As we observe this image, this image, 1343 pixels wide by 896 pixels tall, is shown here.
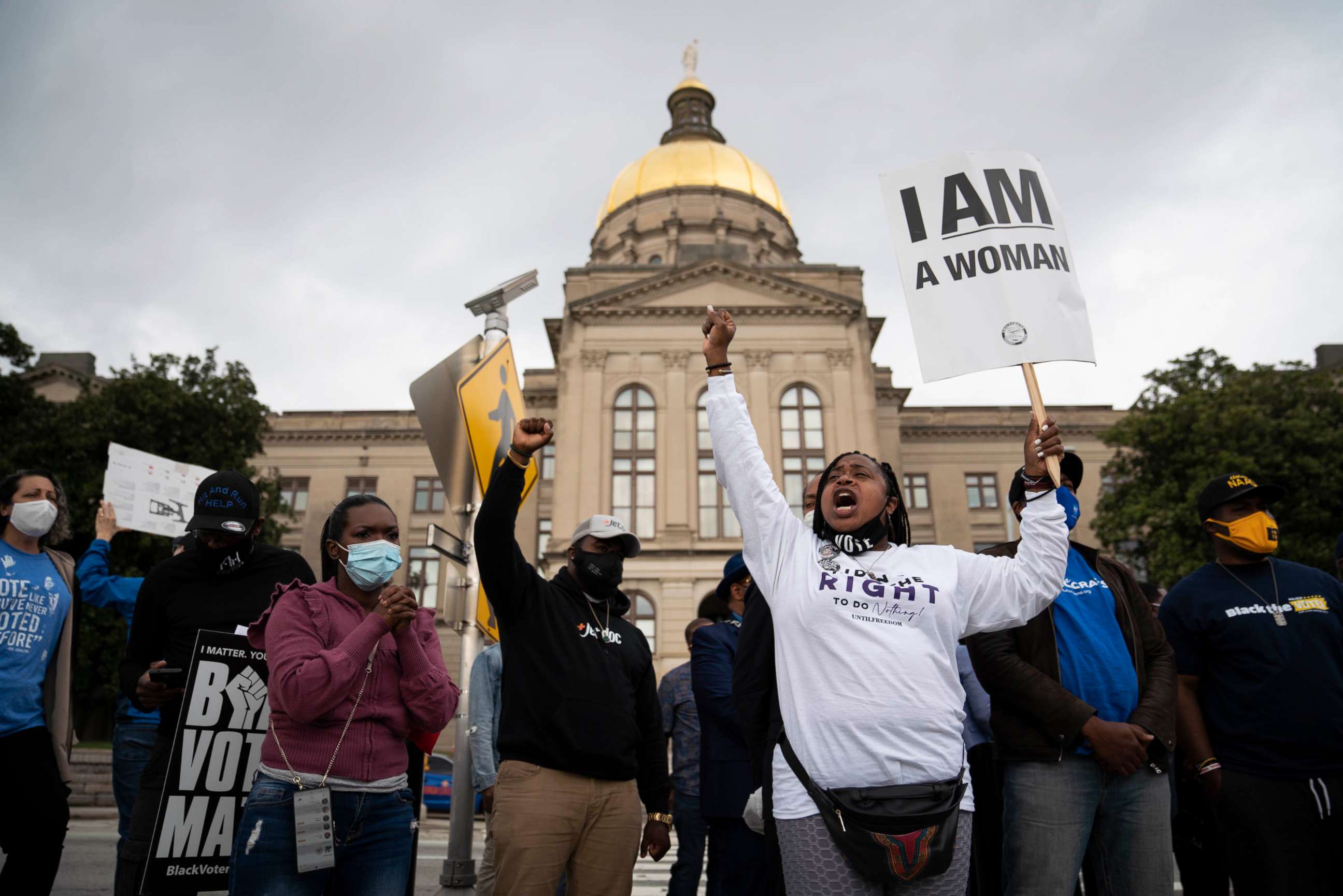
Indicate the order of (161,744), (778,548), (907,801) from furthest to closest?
(161,744), (778,548), (907,801)

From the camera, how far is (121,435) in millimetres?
25875

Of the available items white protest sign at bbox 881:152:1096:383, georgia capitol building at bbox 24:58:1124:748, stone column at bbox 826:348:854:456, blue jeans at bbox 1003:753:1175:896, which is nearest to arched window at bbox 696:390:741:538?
georgia capitol building at bbox 24:58:1124:748

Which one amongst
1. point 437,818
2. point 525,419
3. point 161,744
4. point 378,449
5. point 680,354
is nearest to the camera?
point 525,419

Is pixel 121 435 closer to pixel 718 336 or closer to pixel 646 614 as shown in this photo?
pixel 646 614

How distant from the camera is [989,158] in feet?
14.5

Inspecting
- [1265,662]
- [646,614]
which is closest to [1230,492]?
[1265,662]

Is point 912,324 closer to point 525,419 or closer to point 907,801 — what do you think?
point 525,419

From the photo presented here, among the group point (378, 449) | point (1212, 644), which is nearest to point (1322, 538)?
point (1212, 644)

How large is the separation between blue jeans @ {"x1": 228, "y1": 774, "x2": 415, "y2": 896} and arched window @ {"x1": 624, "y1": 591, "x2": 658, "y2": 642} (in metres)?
28.1

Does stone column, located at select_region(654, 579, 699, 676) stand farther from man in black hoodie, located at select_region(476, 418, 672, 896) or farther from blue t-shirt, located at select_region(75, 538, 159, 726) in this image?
man in black hoodie, located at select_region(476, 418, 672, 896)

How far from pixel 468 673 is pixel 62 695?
2609 millimetres

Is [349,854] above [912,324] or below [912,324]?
below

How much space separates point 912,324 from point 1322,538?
25.9 meters

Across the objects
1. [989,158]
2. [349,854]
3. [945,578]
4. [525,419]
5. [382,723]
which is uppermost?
[989,158]
